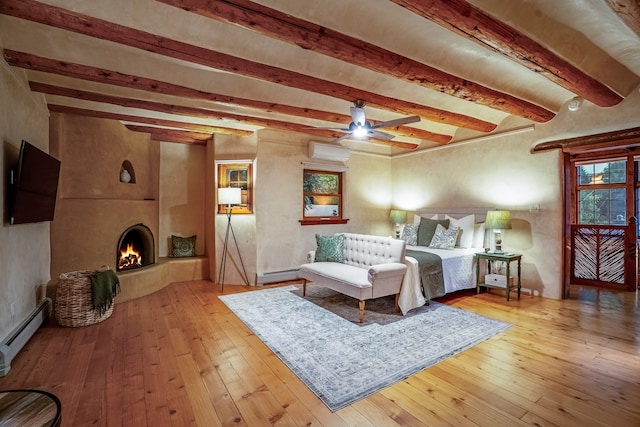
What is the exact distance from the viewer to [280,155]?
17.4 ft

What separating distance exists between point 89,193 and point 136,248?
1141 millimetres

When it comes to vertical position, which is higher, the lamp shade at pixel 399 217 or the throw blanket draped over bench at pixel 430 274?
the lamp shade at pixel 399 217

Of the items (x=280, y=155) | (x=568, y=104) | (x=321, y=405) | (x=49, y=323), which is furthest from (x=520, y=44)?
(x=49, y=323)

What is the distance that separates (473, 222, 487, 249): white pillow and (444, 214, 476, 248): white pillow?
9 cm

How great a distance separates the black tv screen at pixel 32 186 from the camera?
2.66m

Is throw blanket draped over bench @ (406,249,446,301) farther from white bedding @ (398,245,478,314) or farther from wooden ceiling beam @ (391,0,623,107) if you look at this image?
wooden ceiling beam @ (391,0,623,107)

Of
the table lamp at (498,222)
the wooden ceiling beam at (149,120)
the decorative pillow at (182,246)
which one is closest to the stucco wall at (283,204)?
the wooden ceiling beam at (149,120)

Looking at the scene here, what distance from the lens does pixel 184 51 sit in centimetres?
255

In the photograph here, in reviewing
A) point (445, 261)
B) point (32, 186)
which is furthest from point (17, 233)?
point (445, 261)

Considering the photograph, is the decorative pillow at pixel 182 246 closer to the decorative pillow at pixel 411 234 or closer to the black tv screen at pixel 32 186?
the black tv screen at pixel 32 186

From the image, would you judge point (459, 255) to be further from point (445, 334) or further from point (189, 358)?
point (189, 358)

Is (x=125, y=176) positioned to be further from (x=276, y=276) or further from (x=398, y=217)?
(x=398, y=217)

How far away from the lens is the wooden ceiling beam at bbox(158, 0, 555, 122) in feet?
6.59

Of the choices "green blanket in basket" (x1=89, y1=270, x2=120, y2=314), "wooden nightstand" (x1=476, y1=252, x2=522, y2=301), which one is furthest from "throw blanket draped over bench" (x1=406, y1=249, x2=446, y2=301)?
"green blanket in basket" (x1=89, y1=270, x2=120, y2=314)
